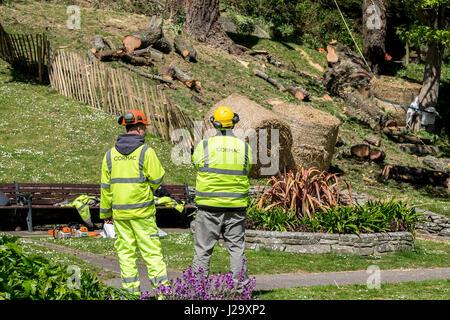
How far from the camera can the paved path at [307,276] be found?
784 centimetres

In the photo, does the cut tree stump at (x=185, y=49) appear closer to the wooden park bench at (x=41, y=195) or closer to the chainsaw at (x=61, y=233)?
the wooden park bench at (x=41, y=195)

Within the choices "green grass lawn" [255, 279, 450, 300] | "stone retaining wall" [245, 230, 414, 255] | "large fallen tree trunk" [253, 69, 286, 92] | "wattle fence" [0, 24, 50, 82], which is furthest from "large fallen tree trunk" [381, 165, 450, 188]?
"wattle fence" [0, 24, 50, 82]

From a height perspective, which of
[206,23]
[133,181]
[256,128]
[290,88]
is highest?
[206,23]

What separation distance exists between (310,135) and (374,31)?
13744 millimetres

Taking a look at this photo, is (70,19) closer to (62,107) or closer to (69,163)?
(62,107)

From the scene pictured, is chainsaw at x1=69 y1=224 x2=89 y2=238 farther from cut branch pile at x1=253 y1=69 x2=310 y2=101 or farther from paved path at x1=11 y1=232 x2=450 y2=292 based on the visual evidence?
cut branch pile at x1=253 y1=69 x2=310 y2=101

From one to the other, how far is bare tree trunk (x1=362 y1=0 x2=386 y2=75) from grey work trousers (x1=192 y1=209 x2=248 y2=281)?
22.9 meters

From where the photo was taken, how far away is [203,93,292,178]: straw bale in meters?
14.7

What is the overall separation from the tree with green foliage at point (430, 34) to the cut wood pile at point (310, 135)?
6998 mm

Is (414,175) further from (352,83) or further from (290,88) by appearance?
(352,83)

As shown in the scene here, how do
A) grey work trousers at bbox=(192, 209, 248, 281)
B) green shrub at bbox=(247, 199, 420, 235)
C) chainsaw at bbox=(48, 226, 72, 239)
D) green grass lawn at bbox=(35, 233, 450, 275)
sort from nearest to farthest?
1. grey work trousers at bbox=(192, 209, 248, 281)
2. green grass lawn at bbox=(35, 233, 450, 275)
3. chainsaw at bbox=(48, 226, 72, 239)
4. green shrub at bbox=(247, 199, 420, 235)

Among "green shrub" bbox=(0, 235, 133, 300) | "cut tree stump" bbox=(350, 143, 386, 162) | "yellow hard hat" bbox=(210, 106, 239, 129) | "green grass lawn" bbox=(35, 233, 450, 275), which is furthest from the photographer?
"cut tree stump" bbox=(350, 143, 386, 162)

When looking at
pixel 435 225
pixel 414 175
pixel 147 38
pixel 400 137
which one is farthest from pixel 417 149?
pixel 147 38

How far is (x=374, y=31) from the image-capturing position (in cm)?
2777
